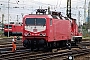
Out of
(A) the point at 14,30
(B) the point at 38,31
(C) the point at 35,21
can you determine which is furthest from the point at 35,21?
(A) the point at 14,30

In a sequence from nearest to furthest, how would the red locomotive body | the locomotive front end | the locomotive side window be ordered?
the locomotive front end
the locomotive side window
the red locomotive body

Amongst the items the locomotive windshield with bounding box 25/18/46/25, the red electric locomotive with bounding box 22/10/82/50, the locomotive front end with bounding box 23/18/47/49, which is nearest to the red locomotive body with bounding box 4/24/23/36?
the red electric locomotive with bounding box 22/10/82/50

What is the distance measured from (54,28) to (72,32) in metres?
8.16

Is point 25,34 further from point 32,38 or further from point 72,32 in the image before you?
point 72,32

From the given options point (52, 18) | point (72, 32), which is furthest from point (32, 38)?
point (72, 32)

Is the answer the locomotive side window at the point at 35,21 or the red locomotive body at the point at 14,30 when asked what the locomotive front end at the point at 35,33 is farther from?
the red locomotive body at the point at 14,30

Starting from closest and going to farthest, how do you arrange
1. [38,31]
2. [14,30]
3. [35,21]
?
[38,31]
[35,21]
[14,30]

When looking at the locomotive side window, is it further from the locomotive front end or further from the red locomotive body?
the red locomotive body

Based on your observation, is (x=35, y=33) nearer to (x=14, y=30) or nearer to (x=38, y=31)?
(x=38, y=31)

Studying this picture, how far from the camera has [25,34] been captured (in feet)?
78.3

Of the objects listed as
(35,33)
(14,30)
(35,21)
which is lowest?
(14,30)

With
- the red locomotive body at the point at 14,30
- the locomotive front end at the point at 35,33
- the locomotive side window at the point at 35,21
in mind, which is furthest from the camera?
the red locomotive body at the point at 14,30

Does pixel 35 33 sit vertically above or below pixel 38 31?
below

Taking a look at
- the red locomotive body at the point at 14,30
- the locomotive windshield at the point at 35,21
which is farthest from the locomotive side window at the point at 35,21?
the red locomotive body at the point at 14,30
